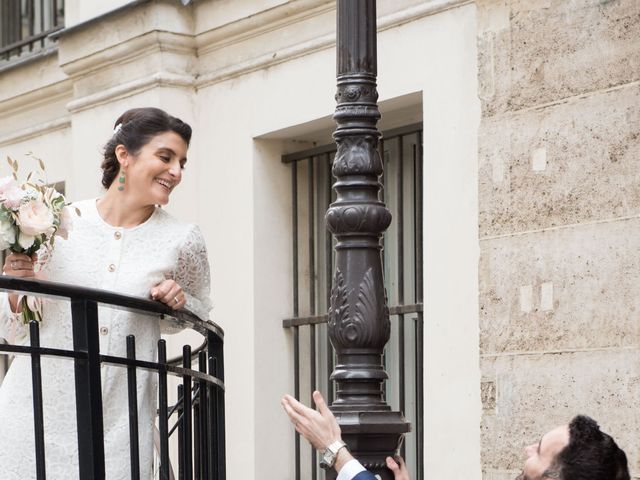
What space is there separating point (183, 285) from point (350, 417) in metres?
0.78

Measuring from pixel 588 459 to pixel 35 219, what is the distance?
2015 mm

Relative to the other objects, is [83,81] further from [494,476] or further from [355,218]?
[355,218]

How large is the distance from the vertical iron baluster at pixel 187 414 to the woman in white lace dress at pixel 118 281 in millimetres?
Result: 125

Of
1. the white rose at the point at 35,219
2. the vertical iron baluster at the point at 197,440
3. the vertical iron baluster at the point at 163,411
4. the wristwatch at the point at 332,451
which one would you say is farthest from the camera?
the vertical iron baluster at the point at 197,440

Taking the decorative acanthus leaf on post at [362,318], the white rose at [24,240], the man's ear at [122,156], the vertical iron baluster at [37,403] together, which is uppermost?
the man's ear at [122,156]

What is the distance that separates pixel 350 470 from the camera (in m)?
4.97

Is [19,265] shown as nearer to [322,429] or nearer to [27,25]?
[322,429]

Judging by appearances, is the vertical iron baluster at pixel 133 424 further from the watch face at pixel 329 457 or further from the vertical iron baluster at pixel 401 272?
the vertical iron baluster at pixel 401 272

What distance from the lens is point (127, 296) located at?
5191 millimetres

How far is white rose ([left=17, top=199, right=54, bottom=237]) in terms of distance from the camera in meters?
5.37

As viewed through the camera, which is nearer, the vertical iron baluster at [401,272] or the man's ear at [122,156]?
the man's ear at [122,156]

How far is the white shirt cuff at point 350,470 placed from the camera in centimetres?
496

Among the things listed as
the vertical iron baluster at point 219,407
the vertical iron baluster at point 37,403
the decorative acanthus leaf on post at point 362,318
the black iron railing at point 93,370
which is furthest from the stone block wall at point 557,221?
the vertical iron baluster at point 37,403

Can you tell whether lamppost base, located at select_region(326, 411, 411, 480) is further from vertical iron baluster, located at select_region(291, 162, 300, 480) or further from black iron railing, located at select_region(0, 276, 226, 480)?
vertical iron baluster, located at select_region(291, 162, 300, 480)
